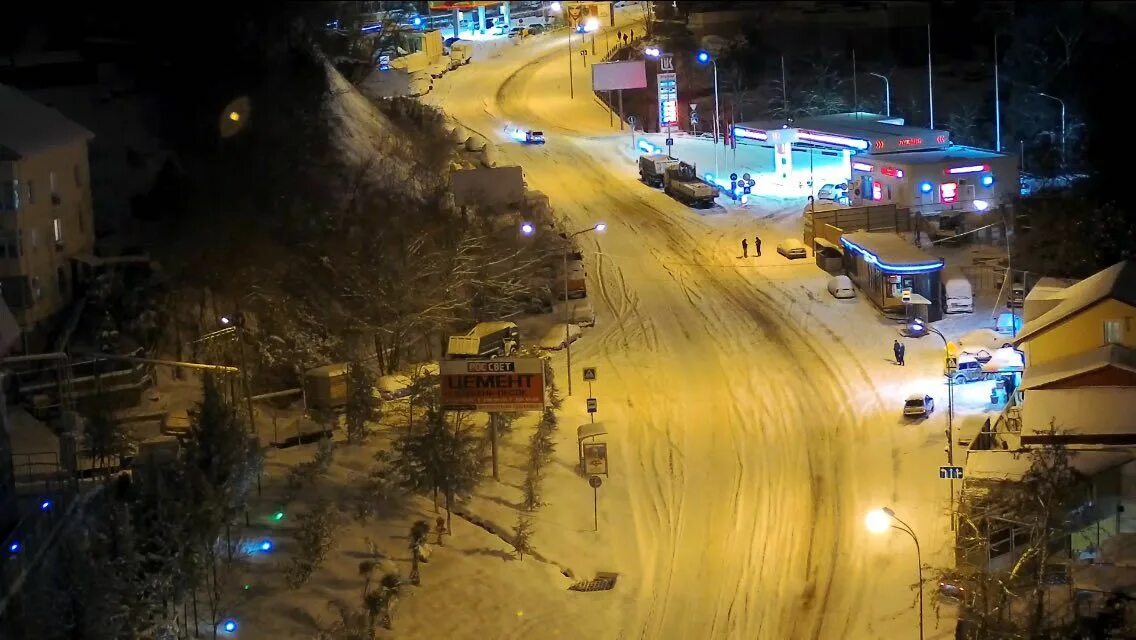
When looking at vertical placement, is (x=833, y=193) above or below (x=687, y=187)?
below

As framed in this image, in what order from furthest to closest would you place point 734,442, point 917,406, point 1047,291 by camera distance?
point 1047,291 < point 917,406 < point 734,442

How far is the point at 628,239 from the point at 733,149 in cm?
1089

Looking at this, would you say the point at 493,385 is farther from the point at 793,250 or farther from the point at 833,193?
the point at 833,193

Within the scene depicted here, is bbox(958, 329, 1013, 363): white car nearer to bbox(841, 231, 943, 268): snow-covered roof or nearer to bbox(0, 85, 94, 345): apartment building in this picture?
bbox(841, 231, 943, 268): snow-covered roof

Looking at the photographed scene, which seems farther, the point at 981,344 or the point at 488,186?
the point at 488,186

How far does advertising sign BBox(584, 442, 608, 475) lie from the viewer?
90.1 feet

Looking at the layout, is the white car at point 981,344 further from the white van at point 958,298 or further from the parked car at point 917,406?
the white van at point 958,298

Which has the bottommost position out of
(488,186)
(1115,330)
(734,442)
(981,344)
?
(734,442)

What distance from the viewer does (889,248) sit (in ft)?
127

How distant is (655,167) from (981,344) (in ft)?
64.7

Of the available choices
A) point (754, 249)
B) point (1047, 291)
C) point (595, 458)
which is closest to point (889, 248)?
point (754, 249)

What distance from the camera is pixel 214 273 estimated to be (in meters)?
35.0

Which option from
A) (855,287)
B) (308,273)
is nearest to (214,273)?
(308,273)

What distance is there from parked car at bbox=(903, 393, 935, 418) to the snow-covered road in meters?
0.43
